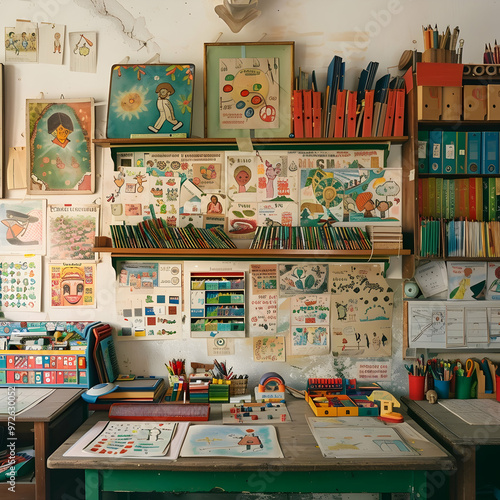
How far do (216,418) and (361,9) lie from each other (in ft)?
7.60

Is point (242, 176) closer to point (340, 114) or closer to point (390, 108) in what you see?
point (340, 114)

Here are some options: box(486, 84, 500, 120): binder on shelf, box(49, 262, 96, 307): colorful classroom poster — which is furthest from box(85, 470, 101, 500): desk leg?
box(486, 84, 500, 120): binder on shelf

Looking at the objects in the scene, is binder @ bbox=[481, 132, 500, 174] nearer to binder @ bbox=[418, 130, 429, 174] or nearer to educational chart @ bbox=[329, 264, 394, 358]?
binder @ bbox=[418, 130, 429, 174]

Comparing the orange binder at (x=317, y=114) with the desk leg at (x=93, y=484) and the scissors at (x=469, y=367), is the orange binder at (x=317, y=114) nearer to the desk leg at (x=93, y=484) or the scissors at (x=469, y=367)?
the scissors at (x=469, y=367)

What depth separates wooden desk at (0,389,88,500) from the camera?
183cm

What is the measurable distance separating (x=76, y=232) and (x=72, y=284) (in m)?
0.30

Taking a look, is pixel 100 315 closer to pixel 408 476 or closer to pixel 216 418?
pixel 216 418

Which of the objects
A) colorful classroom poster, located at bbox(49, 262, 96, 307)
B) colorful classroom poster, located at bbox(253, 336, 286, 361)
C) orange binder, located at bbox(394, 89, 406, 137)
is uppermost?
orange binder, located at bbox(394, 89, 406, 137)

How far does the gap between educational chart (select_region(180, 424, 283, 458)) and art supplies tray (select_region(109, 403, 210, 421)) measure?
0.08m

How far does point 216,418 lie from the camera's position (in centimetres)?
204

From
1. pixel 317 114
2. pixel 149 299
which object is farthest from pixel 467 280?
pixel 149 299

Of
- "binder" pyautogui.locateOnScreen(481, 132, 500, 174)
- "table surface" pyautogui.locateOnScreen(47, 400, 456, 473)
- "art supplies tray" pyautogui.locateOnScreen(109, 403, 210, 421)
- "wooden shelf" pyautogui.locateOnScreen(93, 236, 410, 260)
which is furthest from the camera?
"binder" pyautogui.locateOnScreen(481, 132, 500, 174)

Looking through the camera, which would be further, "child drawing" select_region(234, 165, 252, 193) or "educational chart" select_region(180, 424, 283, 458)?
"child drawing" select_region(234, 165, 252, 193)

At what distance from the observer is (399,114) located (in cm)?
225
